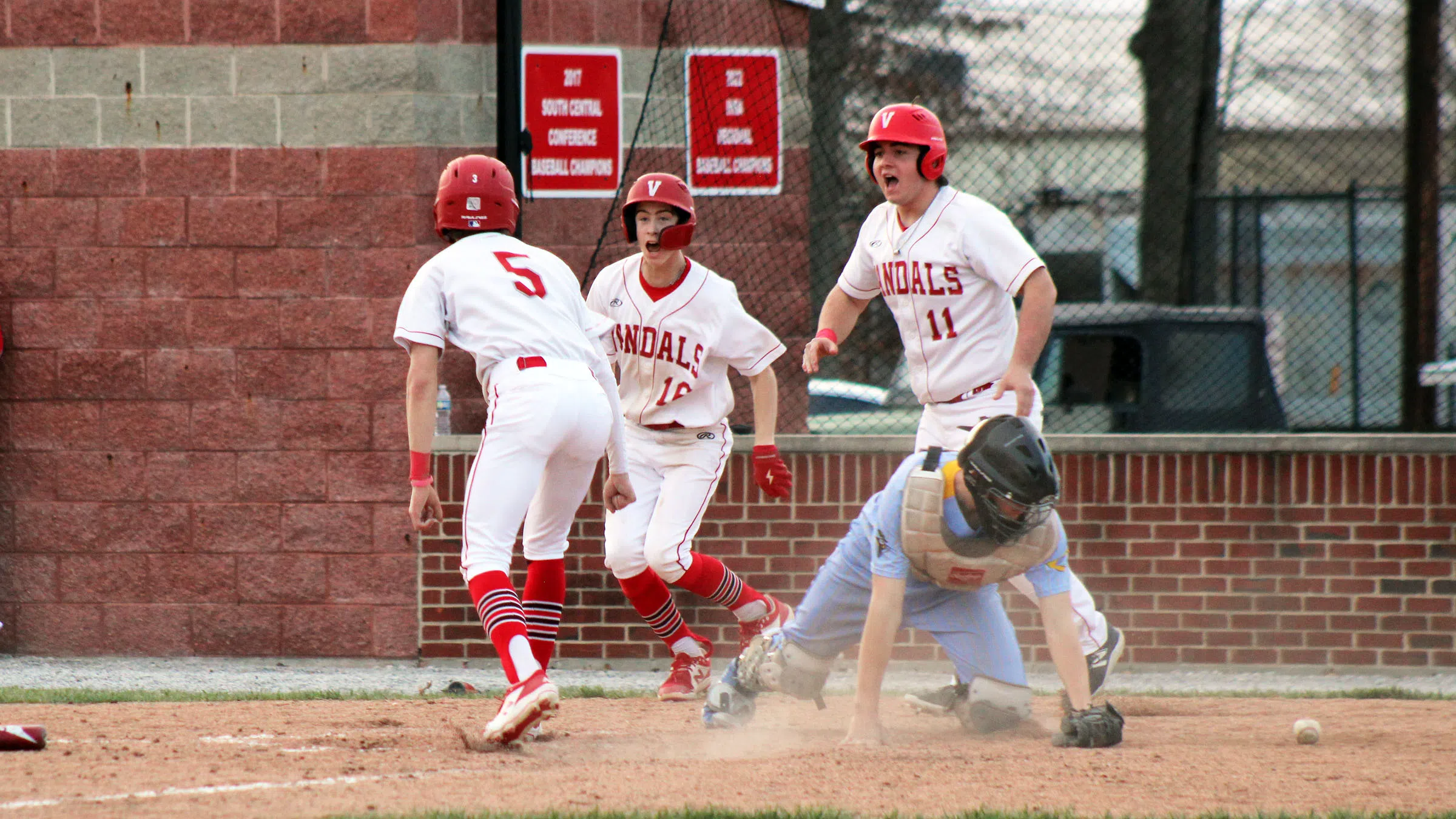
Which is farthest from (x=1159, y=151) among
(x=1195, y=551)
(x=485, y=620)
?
(x=485, y=620)

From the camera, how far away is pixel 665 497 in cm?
632

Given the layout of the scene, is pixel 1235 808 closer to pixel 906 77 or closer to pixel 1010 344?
pixel 1010 344

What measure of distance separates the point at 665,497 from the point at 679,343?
0.64 m

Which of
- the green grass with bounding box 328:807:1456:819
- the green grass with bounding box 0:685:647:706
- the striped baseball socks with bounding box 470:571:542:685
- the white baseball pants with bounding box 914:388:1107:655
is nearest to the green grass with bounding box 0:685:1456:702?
the green grass with bounding box 0:685:647:706

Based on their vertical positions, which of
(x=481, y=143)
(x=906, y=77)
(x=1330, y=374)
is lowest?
(x=1330, y=374)

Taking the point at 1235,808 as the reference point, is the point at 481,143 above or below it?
above

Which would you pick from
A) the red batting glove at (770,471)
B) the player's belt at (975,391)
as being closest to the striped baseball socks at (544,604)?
the red batting glove at (770,471)

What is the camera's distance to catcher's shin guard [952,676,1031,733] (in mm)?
5230

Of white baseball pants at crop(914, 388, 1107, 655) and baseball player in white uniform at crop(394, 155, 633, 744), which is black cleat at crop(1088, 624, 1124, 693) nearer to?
white baseball pants at crop(914, 388, 1107, 655)

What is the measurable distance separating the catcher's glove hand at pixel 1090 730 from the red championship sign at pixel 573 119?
4.13 meters

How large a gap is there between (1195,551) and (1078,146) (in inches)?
131

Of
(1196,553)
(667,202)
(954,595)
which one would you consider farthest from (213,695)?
(1196,553)

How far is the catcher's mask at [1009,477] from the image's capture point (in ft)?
15.1

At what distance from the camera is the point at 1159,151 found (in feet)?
31.8
